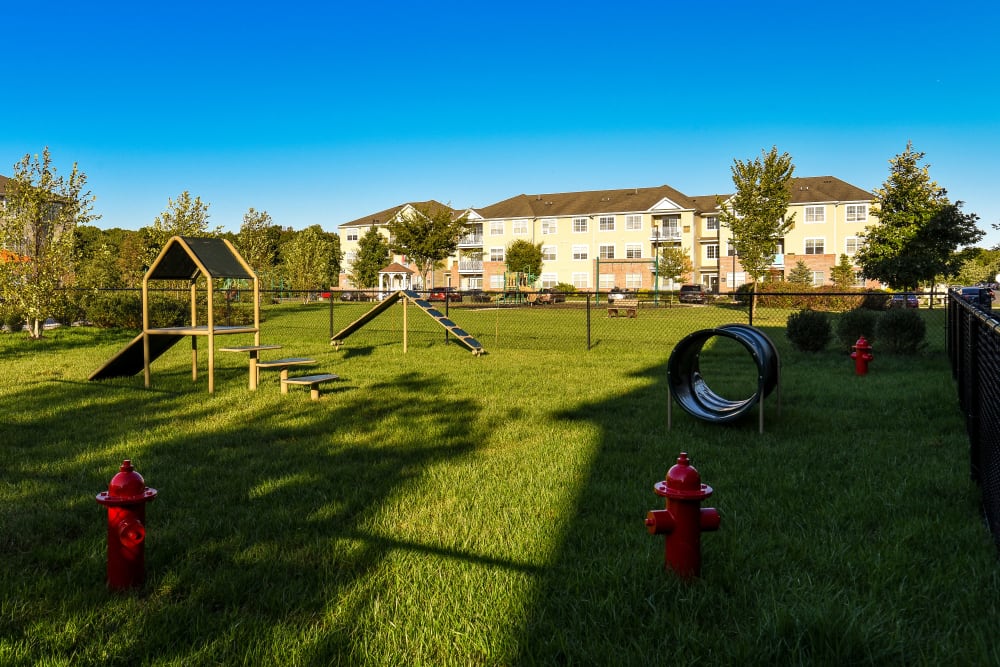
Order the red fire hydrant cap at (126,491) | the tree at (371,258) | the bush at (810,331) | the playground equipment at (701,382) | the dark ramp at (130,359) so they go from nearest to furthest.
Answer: the red fire hydrant cap at (126,491) < the playground equipment at (701,382) < the dark ramp at (130,359) < the bush at (810,331) < the tree at (371,258)

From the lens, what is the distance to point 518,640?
9.89 ft

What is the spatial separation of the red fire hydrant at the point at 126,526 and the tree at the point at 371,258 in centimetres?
7017

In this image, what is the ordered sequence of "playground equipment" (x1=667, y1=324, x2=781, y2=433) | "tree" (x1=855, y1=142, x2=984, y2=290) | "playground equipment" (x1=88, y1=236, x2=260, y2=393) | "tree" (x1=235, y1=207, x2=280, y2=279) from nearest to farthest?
"playground equipment" (x1=667, y1=324, x2=781, y2=433)
"playground equipment" (x1=88, y1=236, x2=260, y2=393)
"tree" (x1=855, y1=142, x2=984, y2=290)
"tree" (x1=235, y1=207, x2=280, y2=279)

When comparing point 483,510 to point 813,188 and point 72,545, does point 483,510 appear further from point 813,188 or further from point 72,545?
point 813,188

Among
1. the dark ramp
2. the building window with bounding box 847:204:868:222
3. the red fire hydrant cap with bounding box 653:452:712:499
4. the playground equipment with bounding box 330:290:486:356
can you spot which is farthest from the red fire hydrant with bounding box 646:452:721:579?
the building window with bounding box 847:204:868:222

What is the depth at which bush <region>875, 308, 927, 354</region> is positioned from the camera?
14430 millimetres

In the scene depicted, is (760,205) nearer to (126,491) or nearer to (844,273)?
(844,273)

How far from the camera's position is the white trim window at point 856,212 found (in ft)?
209

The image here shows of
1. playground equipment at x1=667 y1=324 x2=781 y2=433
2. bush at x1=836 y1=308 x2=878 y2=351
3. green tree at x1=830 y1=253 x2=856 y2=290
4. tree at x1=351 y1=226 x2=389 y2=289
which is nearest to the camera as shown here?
playground equipment at x1=667 y1=324 x2=781 y2=433

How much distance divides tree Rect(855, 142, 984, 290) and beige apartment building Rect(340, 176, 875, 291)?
2558 centimetres

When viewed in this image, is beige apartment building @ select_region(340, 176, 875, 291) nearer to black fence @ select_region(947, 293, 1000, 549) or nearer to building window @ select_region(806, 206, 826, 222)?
building window @ select_region(806, 206, 826, 222)

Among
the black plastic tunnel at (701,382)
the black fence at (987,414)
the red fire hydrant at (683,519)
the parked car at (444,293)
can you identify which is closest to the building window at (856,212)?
the parked car at (444,293)

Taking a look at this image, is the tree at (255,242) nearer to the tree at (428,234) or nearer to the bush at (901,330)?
the tree at (428,234)

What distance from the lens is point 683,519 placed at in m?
3.47
